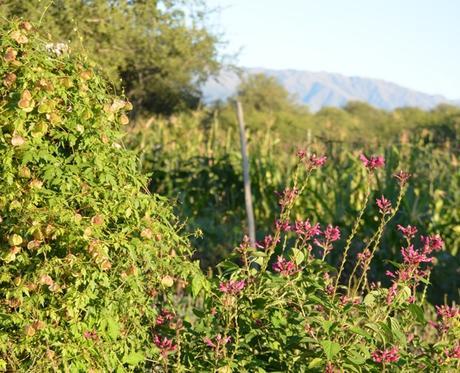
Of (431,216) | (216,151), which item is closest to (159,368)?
(431,216)

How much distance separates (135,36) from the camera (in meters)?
15.6

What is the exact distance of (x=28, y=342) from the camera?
132 inches

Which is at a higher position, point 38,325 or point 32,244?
point 32,244

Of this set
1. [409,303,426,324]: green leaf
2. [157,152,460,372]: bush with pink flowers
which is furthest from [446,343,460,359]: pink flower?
[409,303,426,324]: green leaf

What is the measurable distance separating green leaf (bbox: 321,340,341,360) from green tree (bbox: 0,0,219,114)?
156 inches

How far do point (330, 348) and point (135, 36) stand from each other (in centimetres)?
1333

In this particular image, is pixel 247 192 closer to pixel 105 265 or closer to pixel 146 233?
pixel 146 233

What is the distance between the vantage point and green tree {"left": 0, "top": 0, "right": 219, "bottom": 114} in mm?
11484

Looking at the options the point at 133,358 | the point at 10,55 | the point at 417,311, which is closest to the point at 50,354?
the point at 133,358

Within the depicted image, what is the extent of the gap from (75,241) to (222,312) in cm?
75

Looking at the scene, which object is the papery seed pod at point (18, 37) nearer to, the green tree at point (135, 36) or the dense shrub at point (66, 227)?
the dense shrub at point (66, 227)

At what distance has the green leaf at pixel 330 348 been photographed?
299cm

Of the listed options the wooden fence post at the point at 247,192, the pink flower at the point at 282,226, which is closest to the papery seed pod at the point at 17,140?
the pink flower at the point at 282,226

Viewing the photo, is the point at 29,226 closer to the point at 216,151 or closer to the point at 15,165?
the point at 15,165
